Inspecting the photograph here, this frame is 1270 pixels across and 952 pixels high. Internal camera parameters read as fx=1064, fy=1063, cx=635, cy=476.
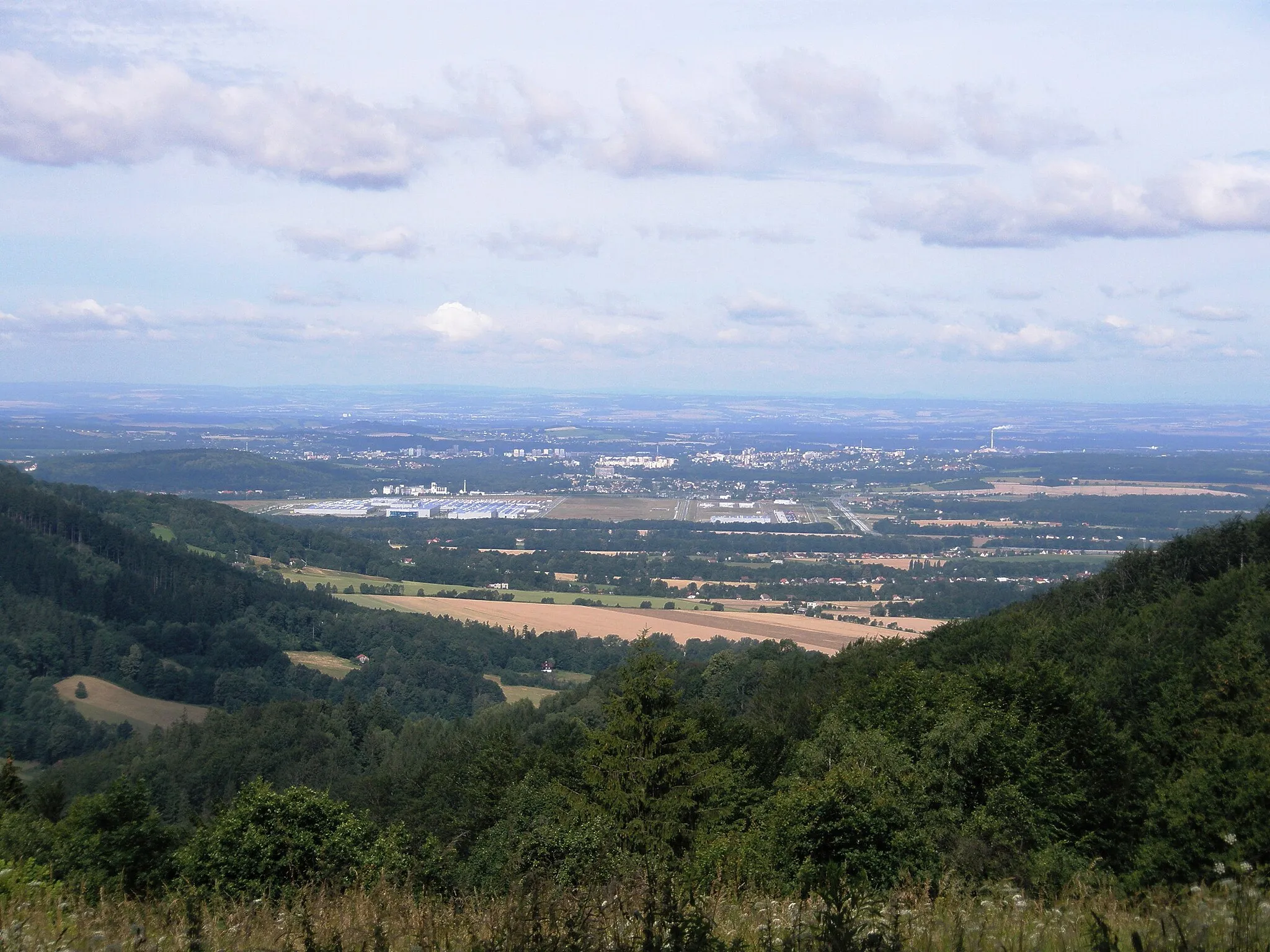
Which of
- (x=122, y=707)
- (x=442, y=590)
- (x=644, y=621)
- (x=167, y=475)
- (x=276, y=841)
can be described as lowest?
(x=122, y=707)

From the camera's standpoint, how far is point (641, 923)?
4.98m

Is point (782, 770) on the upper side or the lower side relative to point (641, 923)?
lower

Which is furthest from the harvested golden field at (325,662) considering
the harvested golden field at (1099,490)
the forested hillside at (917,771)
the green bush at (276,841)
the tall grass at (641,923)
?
the harvested golden field at (1099,490)

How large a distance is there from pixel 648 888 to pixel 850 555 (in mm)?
123274

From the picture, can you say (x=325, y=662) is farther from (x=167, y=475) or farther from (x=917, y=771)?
(x=167, y=475)

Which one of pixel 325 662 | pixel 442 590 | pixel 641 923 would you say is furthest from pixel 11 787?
pixel 442 590

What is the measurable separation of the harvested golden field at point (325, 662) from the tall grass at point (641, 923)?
87.6m

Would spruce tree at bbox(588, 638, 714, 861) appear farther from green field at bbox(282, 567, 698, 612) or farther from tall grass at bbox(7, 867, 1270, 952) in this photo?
green field at bbox(282, 567, 698, 612)

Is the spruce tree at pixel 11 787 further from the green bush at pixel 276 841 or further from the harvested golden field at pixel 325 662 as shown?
the harvested golden field at pixel 325 662

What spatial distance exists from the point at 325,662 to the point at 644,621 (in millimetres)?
28953

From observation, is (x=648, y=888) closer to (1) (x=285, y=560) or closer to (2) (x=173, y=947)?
(2) (x=173, y=947)

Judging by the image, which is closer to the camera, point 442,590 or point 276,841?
point 276,841

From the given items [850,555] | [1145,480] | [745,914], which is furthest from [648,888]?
Result: [1145,480]

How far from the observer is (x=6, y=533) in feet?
342
